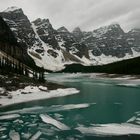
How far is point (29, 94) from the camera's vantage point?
3174 inches

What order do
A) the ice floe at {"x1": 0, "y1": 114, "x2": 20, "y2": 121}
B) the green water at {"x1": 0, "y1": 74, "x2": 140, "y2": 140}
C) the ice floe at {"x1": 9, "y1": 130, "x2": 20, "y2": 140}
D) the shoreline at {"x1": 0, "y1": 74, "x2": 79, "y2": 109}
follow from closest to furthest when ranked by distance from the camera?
1. the ice floe at {"x1": 9, "y1": 130, "x2": 20, "y2": 140}
2. the green water at {"x1": 0, "y1": 74, "x2": 140, "y2": 140}
3. the ice floe at {"x1": 0, "y1": 114, "x2": 20, "y2": 121}
4. the shoreline at {"x1": 0, "y1": 74, "x2": 79, "y2": 109}

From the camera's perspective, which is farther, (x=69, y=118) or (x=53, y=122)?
(x=69, y=118)

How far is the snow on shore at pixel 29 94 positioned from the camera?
7081cm

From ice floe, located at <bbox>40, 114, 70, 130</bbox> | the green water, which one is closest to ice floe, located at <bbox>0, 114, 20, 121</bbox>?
the green water

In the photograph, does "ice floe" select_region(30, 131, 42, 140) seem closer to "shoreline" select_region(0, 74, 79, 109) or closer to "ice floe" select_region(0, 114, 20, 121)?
"ice floe" select_region(0, 114, 20, 121)

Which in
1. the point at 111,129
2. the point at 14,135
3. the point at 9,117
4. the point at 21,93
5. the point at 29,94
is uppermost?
the point at 21,93

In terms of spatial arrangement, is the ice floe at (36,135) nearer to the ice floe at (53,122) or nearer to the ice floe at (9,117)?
the ice floe at (53,122)

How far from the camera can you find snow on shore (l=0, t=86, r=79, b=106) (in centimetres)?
7081

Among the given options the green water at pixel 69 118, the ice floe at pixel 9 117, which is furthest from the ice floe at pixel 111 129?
the ice floe at pixel 9 117

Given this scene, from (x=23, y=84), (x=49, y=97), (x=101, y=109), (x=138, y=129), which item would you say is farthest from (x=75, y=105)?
(x=23, y=84)

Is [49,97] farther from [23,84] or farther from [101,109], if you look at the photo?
[101,109]

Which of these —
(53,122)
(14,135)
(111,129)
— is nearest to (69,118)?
(53,122)

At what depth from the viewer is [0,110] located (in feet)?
195

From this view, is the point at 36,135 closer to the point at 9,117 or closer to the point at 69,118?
the point at 69,118
